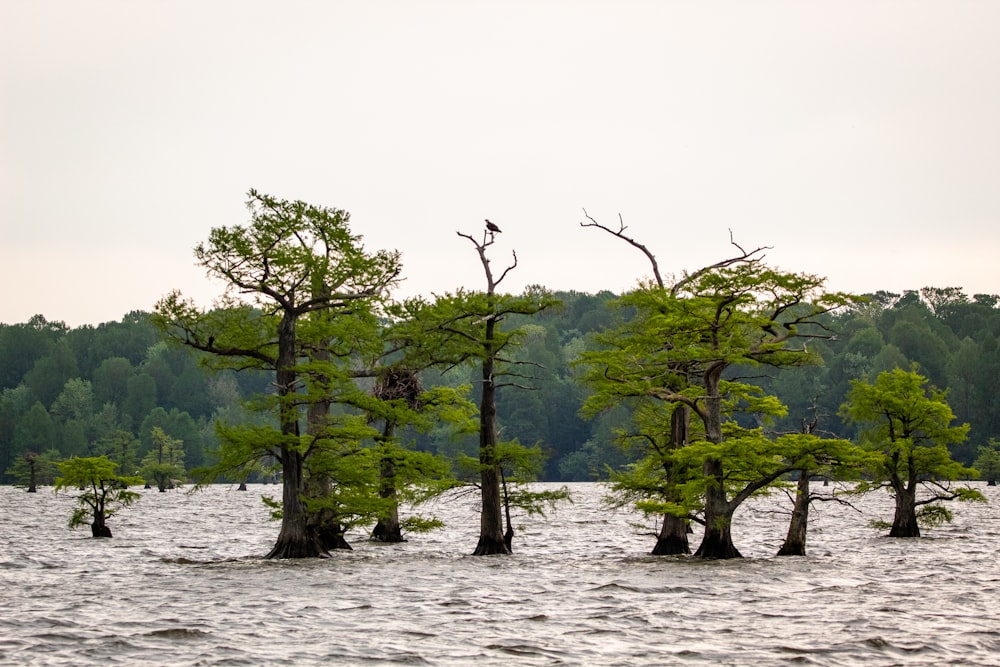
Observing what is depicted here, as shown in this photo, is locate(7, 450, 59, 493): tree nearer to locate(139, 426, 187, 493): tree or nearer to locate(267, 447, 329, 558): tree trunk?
locate(139, 426, 187, 493): tree

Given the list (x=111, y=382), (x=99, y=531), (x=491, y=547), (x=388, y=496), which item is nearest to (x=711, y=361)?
(x=491, y=547)

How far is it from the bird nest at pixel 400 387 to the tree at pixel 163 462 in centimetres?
9424

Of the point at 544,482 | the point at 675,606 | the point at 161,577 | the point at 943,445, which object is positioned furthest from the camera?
the point at 544,482

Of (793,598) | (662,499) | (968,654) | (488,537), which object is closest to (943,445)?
(662,499)

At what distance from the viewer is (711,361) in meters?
43.6

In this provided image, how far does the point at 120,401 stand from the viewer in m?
192

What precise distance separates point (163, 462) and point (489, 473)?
116084 millimetres

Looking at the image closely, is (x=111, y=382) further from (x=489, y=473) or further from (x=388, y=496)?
(x=489, y=473)

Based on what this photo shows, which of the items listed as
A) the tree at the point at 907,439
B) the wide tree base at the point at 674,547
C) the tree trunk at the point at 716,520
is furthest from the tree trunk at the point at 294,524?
the tree at the point at 907,439

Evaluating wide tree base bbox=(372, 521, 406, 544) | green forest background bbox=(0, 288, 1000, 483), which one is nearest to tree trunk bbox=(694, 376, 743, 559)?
wide tree base bbox=(372, 521, 406, 544)

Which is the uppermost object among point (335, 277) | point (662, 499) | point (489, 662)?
point (335, 277)

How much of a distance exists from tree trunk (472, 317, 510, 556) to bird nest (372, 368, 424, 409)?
651 cm

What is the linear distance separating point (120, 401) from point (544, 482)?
66.8m

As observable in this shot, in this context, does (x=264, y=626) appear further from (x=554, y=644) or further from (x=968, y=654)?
(x=968, y=654)
